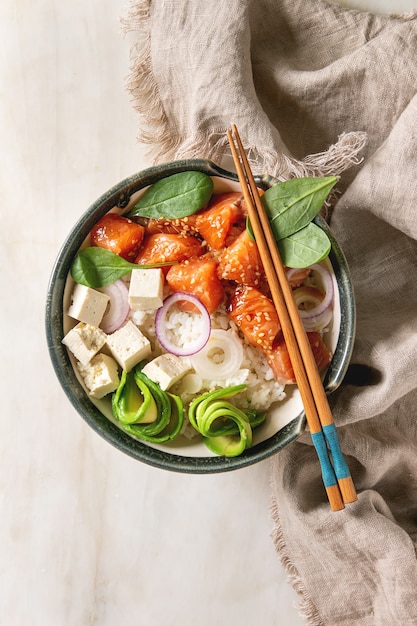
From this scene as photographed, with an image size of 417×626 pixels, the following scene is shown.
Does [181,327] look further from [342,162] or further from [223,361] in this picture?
[342,162]

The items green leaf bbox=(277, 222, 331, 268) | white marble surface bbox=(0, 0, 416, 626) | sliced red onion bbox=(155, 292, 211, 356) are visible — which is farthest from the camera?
white marble surface bbox=(0, 0, 416, 626)

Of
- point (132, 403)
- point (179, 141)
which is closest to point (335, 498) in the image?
point (132, 403)

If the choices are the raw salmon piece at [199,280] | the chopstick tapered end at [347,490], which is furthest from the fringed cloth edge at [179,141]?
the chopstick tapered end at [347,490]

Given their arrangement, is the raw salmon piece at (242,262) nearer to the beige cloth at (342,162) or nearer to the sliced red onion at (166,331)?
the sliced red onion at (166,331)

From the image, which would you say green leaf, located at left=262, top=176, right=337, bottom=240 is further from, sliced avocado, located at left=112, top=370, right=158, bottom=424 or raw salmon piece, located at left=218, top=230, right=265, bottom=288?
sliced avocado, located at left=112, top=370, right=158, bottom=424

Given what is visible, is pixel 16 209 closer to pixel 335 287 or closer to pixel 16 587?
pixel 335 287

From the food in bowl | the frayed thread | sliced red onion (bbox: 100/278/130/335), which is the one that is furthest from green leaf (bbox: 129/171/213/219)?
the frayed thread
